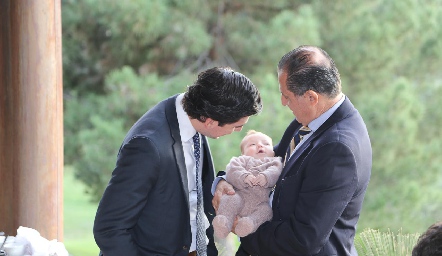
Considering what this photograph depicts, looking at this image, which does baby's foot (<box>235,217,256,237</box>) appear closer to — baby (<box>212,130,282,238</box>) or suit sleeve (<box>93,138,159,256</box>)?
baby (<box>212,130,282,238</box>)

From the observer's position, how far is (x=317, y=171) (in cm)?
258

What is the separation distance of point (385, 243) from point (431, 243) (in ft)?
5.15

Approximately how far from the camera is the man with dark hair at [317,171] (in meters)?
2.58

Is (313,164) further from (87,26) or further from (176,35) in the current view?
(87,26)

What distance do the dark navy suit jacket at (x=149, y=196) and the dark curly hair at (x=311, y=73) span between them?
417mm

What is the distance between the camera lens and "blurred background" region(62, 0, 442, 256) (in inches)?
270

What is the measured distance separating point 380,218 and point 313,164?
4.65 metres

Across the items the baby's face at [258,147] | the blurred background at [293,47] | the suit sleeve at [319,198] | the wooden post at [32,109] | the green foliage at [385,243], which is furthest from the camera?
the blurred background at [293,47]

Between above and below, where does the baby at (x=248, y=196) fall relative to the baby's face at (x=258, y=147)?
below

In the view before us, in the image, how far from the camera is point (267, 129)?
6.46 meters

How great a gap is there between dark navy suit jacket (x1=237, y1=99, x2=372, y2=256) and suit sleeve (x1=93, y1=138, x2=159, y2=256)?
1.43ft

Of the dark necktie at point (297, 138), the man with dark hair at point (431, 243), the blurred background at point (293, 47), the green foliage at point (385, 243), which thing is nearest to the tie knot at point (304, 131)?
the dark necktie at point (297, 138)

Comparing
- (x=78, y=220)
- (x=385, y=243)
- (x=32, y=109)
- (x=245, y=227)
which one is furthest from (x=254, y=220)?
(x=78, y=220)

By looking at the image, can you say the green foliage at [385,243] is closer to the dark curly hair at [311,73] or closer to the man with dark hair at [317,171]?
the man with dark hair at [317,171]
